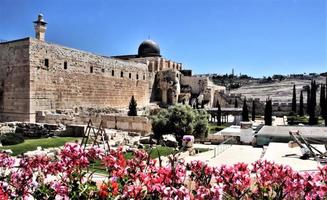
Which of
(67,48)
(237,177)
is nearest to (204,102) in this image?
(67,48)

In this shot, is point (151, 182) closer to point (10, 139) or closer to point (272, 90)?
point (10, 139)

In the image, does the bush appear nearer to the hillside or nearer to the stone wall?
the stone wall

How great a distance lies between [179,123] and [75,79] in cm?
956

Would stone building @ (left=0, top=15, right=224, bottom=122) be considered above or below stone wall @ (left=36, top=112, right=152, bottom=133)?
above

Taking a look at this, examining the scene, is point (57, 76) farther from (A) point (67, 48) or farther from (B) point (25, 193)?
(B) point (25, 193)

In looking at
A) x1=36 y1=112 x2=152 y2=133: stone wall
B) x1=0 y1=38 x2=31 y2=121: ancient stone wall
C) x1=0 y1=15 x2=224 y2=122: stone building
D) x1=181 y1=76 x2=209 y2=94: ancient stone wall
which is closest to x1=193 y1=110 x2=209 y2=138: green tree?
x1=36 y1=112 x2=152 y2=133: stone wall

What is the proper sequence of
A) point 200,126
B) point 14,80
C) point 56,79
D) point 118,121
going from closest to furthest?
1. point 200,126
2. point 14,80
3. point 118,121
4. point 56,79

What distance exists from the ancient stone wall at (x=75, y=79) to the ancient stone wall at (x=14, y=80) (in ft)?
1.25

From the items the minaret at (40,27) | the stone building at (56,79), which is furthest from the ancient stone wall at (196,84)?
the minaret at (40,27)

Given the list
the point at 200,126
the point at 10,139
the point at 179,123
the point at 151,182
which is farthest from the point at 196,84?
the point at 151,182

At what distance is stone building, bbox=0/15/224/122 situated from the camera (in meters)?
19.2

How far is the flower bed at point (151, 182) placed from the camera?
301cm

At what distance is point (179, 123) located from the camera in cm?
1595

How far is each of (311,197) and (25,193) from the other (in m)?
2.63
